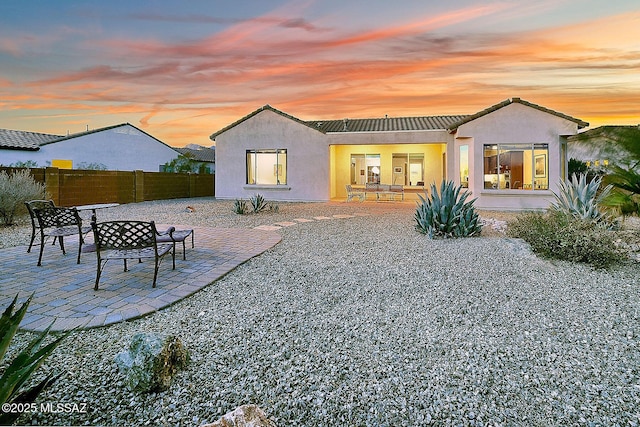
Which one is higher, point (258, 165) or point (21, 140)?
point (21, 140)

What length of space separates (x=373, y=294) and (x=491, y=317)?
134cm

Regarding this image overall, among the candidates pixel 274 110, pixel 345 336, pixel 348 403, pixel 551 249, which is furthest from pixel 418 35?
pixel 348 403

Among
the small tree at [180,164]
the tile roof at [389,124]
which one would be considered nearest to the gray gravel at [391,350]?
the tile roof at [389,124]

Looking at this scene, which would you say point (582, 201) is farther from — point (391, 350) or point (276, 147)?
point (276, 147)

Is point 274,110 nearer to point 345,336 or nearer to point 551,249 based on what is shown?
point 551,249

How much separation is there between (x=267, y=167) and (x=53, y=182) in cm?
935

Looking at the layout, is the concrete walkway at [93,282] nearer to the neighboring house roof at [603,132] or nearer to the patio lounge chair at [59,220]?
the patio lounge chair at [59,220]

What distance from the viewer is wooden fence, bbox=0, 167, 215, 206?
1377cm

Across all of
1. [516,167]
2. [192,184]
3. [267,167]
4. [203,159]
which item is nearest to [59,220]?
[267,167]

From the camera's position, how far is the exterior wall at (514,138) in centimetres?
1391

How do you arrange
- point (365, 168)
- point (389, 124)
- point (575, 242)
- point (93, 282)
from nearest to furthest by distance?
point (93, 282)
point (575, 242)
point (389, 124)
point (365, 168)

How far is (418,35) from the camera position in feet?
34.9

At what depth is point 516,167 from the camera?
14555mm

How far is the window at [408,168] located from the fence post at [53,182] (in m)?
16.6
